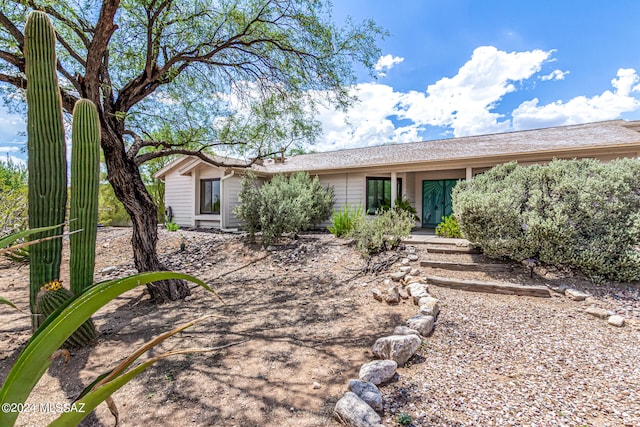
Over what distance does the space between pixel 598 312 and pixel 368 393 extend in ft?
12.0

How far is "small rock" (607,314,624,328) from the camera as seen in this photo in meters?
3.72

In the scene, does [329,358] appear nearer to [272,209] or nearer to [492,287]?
[492,287]

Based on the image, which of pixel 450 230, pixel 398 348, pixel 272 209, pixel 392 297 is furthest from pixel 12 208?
pixel 450 230

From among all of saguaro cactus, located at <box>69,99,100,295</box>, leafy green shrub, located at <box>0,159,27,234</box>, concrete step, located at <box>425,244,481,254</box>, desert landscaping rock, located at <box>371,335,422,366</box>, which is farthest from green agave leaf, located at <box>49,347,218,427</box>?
leafy green shrub, located at <box>0,159,27,234</box>

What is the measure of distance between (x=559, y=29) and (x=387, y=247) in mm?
7732

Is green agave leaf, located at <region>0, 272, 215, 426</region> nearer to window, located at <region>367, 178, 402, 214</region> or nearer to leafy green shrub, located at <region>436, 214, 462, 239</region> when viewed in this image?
leafy green shrub, located at <region>436, 214, 462, 239</region>

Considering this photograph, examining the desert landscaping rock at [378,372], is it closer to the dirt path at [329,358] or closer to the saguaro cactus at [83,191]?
the dirt path at [329,358]

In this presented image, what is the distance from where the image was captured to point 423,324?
350 centimetres

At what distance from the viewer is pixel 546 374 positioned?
2.72 metres

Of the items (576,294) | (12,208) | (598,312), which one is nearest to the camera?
(598,312)

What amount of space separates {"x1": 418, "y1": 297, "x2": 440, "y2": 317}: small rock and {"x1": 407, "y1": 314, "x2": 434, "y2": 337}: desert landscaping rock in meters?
0.18

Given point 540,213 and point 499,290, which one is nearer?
point 499,290

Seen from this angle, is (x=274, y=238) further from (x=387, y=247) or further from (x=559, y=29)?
(x=559, y=29)

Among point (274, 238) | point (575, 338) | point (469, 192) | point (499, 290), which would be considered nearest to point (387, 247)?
point (469, 192)
